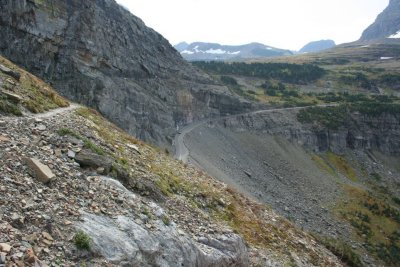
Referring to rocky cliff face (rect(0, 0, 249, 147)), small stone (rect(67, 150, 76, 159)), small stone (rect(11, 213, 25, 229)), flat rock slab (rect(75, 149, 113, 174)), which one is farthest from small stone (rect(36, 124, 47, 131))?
rocky cliff face (rect(0, 0, 249, 147))

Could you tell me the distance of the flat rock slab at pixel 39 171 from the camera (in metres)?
16.3

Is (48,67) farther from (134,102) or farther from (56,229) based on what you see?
(56,229)

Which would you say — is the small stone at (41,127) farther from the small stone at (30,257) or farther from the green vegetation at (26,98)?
the small stone at (30,257)

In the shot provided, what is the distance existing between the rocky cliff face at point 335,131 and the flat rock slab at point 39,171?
89.1 meters

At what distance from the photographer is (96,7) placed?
81875 millimetres

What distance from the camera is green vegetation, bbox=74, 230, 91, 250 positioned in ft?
45.7

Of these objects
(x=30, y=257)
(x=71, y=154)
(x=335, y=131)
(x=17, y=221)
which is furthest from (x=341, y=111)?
(x=30, y=257)

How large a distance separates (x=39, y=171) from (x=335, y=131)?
416 feet

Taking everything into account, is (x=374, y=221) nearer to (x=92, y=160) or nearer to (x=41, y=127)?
(x=92, y=160)

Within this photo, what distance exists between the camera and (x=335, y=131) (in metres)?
130

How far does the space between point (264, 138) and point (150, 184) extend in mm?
86369

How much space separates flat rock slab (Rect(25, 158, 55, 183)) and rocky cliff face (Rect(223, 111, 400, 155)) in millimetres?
89126

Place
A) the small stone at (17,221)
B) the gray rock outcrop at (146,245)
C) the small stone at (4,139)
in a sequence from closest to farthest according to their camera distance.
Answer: the small stone at (17,221) < the gray rock outcrop at (146,245) < the small stone at (4,139)

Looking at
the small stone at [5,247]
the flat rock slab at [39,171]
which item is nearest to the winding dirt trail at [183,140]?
the flat rock slab at [39,171]
